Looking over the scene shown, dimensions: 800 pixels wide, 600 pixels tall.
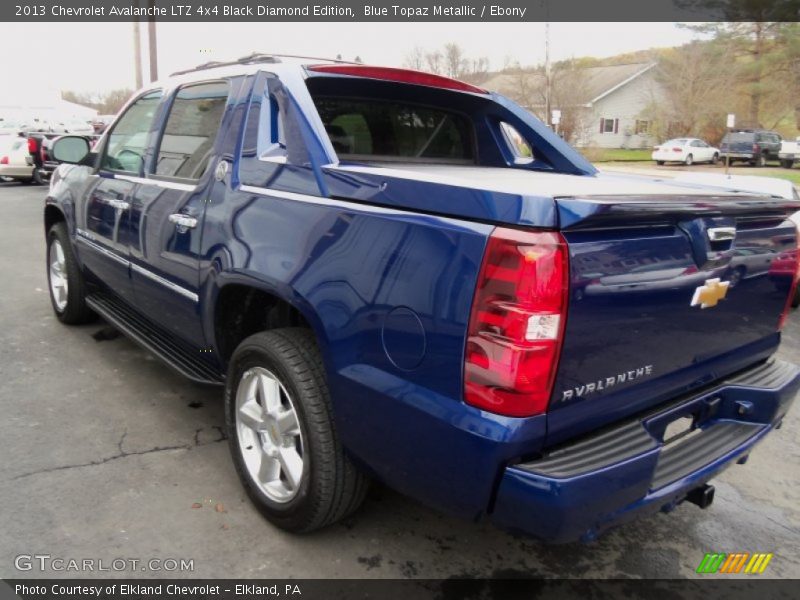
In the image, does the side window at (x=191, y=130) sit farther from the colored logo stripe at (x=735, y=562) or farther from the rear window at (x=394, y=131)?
the colored logo stripe at (x=735, y=562)

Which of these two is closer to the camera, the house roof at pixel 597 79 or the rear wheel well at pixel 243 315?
the rear wheel well at pixel 243 315

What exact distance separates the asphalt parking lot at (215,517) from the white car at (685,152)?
3450cm

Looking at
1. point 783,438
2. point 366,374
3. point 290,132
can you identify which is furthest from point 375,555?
point 783,438

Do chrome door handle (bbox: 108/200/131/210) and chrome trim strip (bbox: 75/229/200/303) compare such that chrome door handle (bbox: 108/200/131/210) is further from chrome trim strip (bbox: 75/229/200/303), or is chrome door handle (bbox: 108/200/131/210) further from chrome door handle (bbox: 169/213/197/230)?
chrome door handle (bbox: 169/213/197/230)

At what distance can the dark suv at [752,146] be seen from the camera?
34.8 m

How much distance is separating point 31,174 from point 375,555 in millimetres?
17752

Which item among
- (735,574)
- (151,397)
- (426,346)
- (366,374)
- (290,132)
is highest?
(290,132)

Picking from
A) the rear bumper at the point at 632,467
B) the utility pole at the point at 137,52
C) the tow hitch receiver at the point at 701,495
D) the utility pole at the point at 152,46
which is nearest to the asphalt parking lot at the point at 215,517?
the tow hitch receiver at the point at 701,495

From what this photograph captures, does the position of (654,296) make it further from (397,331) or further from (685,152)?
(685,152)

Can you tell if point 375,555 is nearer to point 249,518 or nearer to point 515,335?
point 249,518

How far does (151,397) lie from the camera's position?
13.4ft

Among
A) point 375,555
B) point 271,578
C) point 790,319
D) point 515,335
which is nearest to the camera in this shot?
point 515,335

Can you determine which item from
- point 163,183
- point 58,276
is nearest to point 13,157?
point 58,276

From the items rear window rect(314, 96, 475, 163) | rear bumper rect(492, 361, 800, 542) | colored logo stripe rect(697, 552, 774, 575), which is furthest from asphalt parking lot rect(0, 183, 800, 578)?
rear window rect(314, 96, 475, 163)
